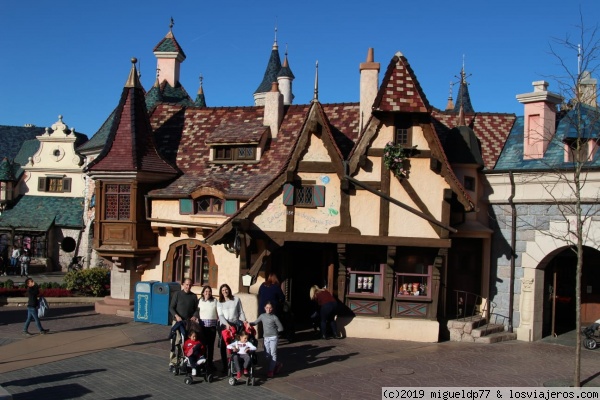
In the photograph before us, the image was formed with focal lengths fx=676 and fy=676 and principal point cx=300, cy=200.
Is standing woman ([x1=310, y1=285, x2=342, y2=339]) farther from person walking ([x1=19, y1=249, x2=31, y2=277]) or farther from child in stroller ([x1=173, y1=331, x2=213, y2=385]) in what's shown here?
person walking ([x1=19, y1=249, x2=31, y2=277])

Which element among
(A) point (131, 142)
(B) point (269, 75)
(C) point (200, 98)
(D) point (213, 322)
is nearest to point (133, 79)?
(A) point (131, 142)

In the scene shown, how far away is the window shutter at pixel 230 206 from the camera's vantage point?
20.5 m

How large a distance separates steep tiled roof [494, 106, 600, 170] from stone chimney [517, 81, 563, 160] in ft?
0.66

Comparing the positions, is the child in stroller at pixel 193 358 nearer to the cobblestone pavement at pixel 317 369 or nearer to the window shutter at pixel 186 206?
the cobblestone pavement at pixel 317 369

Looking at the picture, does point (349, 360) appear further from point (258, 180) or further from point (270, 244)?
point (258, 180)

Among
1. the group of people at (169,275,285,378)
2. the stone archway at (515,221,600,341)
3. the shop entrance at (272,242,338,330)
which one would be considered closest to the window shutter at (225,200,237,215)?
the shop entrance at (272,242,338,330)

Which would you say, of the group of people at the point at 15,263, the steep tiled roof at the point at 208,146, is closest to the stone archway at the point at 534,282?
the steep tiled roof at the point at 208,146

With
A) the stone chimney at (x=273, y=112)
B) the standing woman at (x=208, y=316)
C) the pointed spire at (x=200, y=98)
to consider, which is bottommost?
the standing woman at (x=208, y=316)

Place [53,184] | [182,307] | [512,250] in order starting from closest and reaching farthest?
[182,307] < [512,250] < [53,184]

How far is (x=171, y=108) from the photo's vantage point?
80.8 feet

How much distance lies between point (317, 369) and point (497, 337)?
649cm

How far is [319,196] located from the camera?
18312mm

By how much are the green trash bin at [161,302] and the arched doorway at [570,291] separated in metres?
11.2

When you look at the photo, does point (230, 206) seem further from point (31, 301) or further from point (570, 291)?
point (570, 291)
